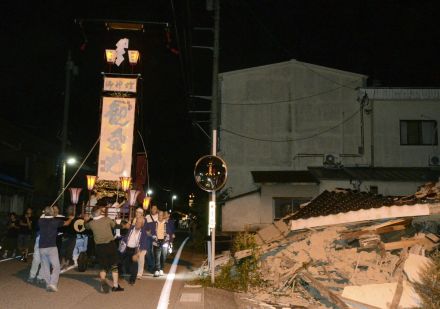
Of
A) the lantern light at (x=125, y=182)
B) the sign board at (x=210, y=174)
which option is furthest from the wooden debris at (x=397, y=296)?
the lantern light at (x=125, y=182)

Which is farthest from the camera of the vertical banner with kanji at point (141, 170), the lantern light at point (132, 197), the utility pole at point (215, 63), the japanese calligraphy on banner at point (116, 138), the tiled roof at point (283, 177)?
the tiled roof at point (283, 177)

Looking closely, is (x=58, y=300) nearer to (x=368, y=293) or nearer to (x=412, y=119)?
(x=368, y=293)

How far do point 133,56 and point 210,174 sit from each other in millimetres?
9241

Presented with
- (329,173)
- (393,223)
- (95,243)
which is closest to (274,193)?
(329,173)

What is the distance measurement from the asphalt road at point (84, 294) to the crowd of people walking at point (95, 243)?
1.03 ft

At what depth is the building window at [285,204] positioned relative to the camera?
26188 millimetres

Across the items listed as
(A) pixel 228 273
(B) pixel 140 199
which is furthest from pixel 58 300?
(B) pixel 140 199

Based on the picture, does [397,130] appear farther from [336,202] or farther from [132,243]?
[132,243]

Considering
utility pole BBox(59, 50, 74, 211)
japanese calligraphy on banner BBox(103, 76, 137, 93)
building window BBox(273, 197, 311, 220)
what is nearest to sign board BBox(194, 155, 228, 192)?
japanese calligraphy on banner BBox(103, 76, 137, 93)

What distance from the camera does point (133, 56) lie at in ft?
61.3

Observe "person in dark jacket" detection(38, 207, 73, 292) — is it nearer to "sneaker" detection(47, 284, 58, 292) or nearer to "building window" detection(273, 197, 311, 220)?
"sneaker" detection(47, 284, 58, 292)

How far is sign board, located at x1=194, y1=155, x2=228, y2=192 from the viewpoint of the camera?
1124 cm

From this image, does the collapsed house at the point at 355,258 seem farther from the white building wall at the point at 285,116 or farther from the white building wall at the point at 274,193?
the white building wall at the point at 285,116

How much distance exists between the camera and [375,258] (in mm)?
9609
